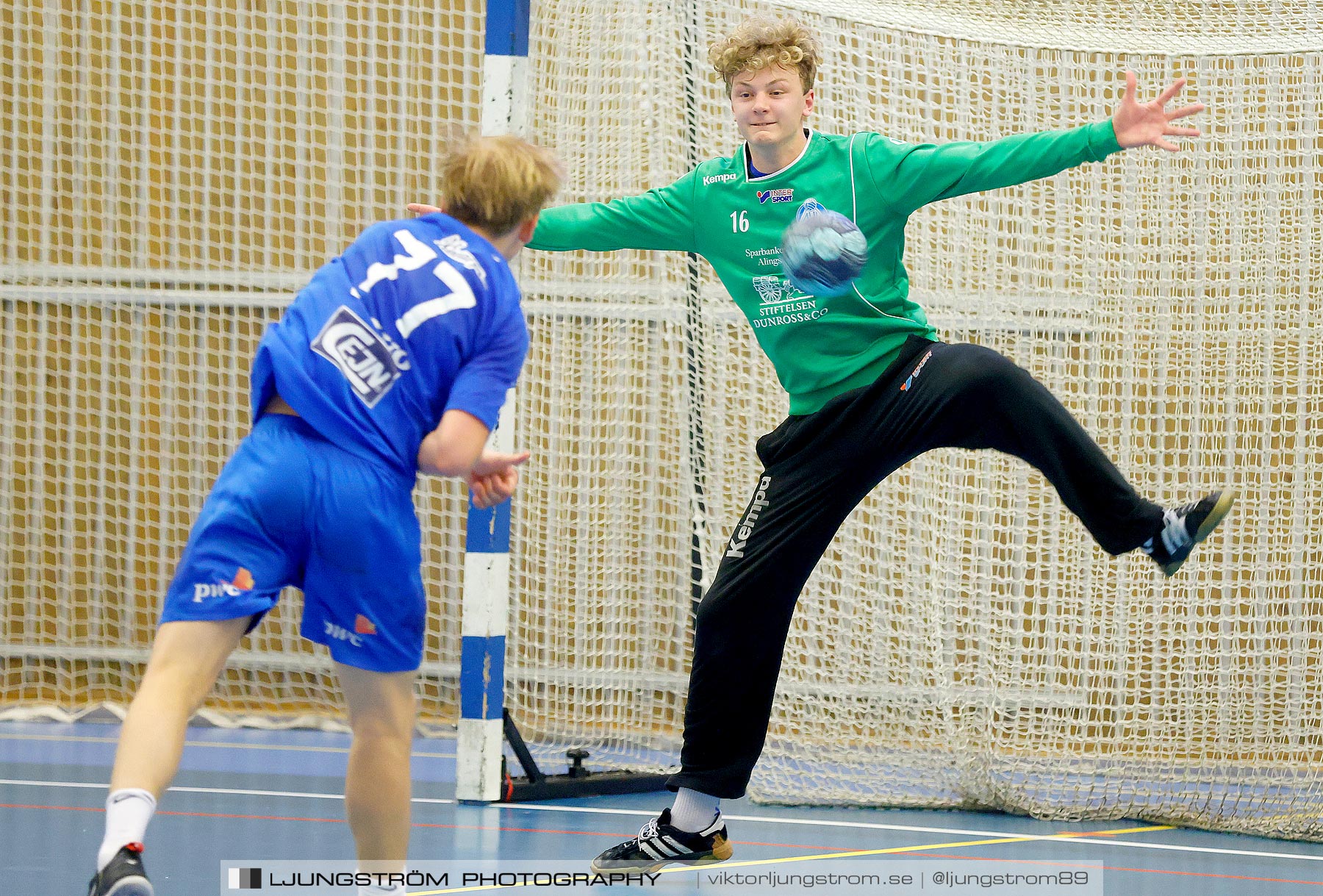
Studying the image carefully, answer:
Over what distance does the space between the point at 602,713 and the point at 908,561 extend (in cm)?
127

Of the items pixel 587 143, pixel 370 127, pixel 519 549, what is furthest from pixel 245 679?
pixel 587 143

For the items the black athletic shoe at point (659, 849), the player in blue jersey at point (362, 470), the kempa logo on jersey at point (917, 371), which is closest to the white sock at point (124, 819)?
the player in blue jersey at point (362, 470)

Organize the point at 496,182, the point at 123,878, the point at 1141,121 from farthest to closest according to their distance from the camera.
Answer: the point at 1141,121
the point at 496,182
the point at 123,878

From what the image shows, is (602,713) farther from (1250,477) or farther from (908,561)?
(1250,477)

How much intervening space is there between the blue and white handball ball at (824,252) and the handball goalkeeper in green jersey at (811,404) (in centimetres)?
3

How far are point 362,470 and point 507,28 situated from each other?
8.10 ft

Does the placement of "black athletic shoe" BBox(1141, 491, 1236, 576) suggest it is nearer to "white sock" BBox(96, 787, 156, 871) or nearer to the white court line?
the white court line

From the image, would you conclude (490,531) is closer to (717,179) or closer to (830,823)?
(830,823)

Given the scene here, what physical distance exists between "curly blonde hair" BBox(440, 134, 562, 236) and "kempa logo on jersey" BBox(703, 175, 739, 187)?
3.08 feet

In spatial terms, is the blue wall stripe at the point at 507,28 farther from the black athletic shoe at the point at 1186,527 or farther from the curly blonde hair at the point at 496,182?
the black athletic shoe at the point at 1186,527

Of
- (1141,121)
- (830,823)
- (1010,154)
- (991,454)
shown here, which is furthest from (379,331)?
(991,454)

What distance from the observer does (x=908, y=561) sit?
465cm

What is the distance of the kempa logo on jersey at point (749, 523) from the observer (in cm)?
312

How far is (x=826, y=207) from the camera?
3051 millimetres
